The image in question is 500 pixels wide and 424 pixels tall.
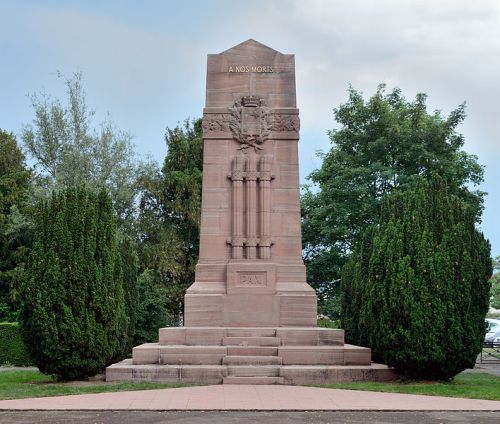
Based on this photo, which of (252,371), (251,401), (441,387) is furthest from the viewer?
(252,371)

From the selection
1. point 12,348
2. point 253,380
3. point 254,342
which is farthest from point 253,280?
point 12,348

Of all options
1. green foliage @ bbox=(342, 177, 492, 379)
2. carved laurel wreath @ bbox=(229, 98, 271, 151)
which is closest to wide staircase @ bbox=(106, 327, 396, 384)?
green foliage @ bbox=(342, 177, 492, 379)

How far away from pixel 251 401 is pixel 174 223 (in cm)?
2832

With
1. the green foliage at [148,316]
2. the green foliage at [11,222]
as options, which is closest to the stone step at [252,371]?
the green foliage at [148,316]

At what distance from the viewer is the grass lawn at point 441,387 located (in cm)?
1452

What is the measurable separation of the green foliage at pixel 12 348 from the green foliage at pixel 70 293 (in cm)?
911

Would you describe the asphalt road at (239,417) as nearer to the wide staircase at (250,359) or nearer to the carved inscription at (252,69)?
the wide staircase at (250,359)

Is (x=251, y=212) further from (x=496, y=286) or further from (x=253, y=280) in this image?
(x=496, y=286)

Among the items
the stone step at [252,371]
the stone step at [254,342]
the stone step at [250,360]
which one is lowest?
the stone step at [252,371]

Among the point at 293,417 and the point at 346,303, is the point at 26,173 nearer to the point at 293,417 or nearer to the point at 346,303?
the point at 346,303

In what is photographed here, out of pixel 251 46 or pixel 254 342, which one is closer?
pixel 254 342

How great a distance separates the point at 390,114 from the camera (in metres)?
36.2

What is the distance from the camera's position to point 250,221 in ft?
66.1

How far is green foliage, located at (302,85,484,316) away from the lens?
3497cm
